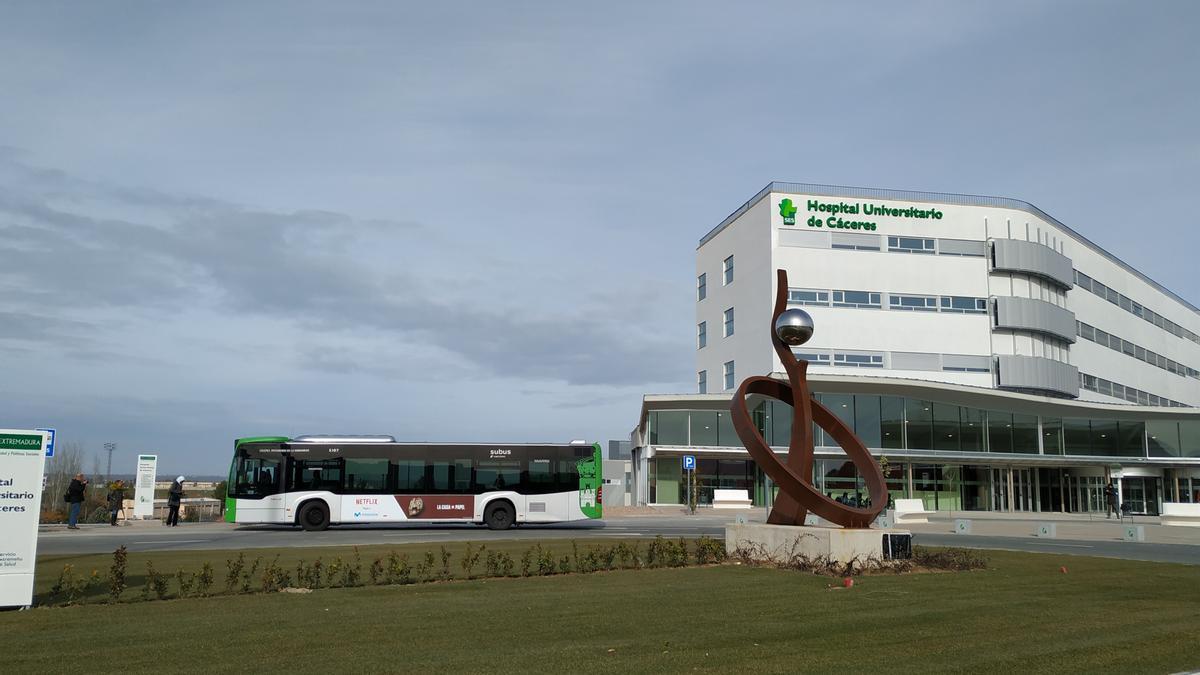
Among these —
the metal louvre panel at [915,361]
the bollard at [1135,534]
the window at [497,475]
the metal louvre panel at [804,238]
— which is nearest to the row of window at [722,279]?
the metal louvre panel at [804,238]

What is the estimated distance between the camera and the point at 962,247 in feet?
185

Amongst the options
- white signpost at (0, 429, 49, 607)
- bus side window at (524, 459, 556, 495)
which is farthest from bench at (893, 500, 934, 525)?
white signpost at (0, 429, 49, 607)

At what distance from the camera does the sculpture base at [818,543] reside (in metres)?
15.2

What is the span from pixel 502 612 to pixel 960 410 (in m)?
44.3

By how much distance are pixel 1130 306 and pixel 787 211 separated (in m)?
31.9

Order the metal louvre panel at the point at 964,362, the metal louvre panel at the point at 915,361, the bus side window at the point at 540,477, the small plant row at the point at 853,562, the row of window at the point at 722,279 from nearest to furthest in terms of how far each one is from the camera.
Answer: the small plant row at the point at 853,562, the bus side window at the point at 540,477, the metal louvre panel at the point at 915,361, the metal louvre panel at the point at 964,362, the row of window at the point at 722,279

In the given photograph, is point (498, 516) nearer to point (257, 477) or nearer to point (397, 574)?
point (257, 477)

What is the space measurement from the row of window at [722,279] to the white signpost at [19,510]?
49.2 metres

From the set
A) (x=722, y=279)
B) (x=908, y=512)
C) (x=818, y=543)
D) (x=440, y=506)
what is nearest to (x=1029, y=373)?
(x=722, y=279)

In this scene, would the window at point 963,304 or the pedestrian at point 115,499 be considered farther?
the window at point 963,304

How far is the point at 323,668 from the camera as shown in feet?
25.1

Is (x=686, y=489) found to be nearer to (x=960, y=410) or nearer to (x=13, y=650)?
(x=960, y=410)

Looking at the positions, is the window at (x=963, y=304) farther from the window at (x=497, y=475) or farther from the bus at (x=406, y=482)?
the window at (x=497, y=475)

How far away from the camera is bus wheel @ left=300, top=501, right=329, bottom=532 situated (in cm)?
2978
